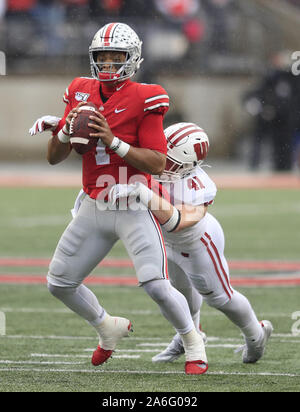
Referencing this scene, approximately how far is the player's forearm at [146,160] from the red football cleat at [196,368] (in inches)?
38.9

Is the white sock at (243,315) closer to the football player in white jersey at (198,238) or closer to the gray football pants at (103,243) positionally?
the football player in white jersey at (198,238)

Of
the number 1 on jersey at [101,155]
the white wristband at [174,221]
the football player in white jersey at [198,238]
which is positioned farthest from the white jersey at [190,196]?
the number 1 on jersey at [101,155]

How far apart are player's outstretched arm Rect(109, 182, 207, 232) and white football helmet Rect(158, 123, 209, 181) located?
0.23m

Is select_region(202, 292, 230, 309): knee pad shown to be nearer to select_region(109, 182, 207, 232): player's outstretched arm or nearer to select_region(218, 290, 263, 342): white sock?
select_region(218, 290, 263, 342): white sock

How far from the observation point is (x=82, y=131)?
17.2 ft

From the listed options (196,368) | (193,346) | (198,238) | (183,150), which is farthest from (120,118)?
(196,368)

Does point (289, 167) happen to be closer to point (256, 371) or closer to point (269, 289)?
point (269, 289)

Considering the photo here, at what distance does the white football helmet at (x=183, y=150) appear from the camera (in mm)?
5766

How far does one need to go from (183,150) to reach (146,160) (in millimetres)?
463

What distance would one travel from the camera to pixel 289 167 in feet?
65.7

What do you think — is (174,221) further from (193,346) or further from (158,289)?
(193,346)

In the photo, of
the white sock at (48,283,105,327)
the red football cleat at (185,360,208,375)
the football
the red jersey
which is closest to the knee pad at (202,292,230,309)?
the red football cleat at (185,360,208,375)

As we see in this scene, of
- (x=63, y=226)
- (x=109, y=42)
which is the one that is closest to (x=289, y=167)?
(x=63, y=226)

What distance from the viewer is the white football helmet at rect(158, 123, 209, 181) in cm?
577
